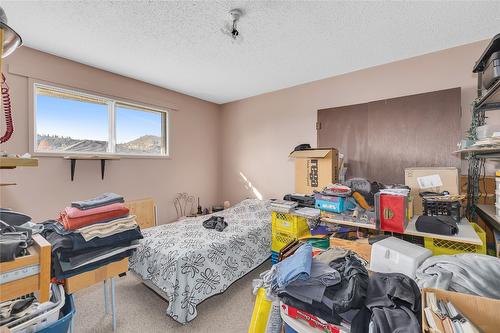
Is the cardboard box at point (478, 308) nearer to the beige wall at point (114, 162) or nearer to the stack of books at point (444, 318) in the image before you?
the stack of books at point (444, 318)

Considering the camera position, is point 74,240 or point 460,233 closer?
point 74,240

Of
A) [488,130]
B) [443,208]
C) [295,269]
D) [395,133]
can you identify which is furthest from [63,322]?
[395,133]

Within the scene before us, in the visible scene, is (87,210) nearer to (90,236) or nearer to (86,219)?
(86,219)

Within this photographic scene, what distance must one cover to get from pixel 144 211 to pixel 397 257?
3.14 m

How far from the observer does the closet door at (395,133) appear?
230 cm

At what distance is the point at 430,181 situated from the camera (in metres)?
2.07

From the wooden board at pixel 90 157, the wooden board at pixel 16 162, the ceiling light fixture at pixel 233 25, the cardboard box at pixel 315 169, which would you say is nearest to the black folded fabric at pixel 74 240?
the wooden board at pixel 16 162

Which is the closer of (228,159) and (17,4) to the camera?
(17,4)

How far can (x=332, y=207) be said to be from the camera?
6.53 ft

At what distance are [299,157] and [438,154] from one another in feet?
4.84

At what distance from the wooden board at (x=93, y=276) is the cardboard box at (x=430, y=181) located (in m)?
2.59

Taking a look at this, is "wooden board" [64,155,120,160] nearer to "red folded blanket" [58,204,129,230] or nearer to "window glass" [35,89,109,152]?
"window glass" [35,89,109,152]

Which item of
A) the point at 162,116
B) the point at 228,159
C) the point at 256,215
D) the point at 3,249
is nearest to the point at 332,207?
the point at 256,215

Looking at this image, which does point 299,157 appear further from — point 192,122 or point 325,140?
point 192,122
